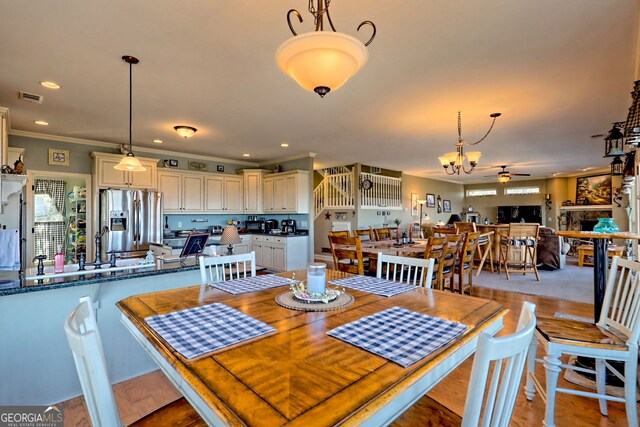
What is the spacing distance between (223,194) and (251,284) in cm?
499

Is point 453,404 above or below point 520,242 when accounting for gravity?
below

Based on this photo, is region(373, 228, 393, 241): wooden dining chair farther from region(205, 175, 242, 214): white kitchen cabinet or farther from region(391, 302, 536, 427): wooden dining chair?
region(391, 302, 536, 427): wooden dining chair

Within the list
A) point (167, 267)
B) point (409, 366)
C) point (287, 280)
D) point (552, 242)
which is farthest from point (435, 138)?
point (409, 366)

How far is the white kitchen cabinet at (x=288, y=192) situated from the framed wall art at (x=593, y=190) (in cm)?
940

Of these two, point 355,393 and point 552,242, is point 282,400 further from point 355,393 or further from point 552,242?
point 552,242

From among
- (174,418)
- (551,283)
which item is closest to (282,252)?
(551,283)

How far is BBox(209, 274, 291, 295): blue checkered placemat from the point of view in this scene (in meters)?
1.74

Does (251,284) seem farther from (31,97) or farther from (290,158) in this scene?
(290,158)

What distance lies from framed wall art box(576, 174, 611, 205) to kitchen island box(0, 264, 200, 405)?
12.1 m

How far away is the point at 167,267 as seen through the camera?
2.31 m

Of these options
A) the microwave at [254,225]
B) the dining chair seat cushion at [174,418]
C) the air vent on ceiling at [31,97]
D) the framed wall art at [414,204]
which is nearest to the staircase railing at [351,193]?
the framed wall art at [414,204]

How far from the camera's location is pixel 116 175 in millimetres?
4961

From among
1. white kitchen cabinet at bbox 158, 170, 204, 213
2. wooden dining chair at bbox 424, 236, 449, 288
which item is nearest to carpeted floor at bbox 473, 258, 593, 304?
wooden dining chair at bbox 424, 236, 449, 288

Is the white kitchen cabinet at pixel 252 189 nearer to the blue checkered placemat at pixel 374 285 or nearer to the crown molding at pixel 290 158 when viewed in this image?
the crown molding at pixel 290 158
